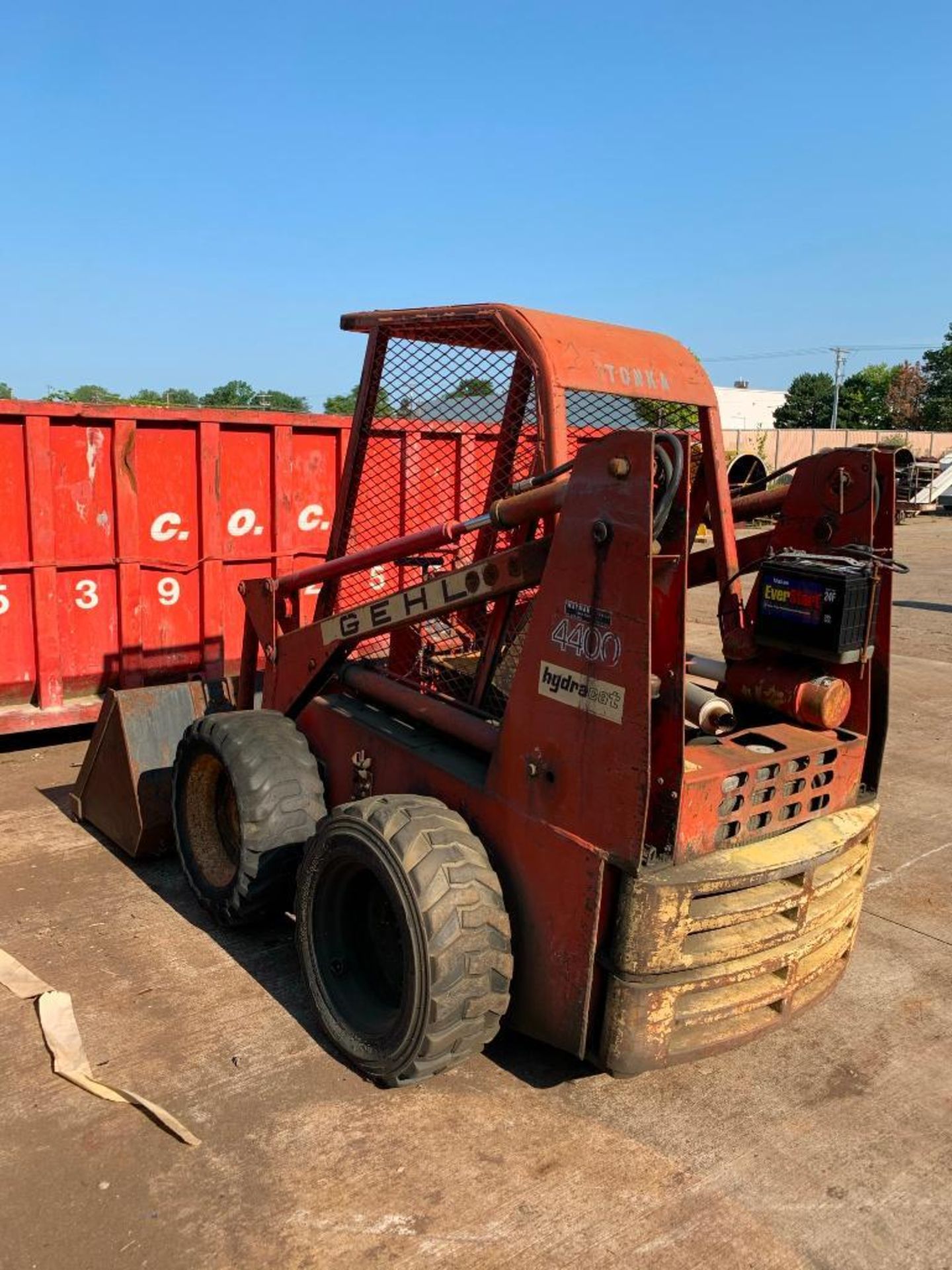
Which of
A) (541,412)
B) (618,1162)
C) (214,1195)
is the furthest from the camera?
(541,412)

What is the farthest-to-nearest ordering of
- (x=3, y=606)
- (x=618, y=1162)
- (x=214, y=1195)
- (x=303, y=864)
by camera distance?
(x=3, y=606) < (x=303, y=864) < (x=618, y=1162) < (x=214, y=1195)

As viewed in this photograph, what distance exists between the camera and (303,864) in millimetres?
3555

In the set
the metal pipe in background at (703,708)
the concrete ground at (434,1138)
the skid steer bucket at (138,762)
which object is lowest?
the concrete ground at (434,1138)

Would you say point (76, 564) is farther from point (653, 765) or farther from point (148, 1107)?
point (653, 765)

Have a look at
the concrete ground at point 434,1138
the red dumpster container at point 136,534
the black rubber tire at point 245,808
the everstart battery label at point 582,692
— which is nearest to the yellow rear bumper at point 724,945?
the concrete ground at point 434,1138

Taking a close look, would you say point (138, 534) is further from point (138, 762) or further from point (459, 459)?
point (459, 459)

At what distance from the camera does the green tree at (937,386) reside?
2562 inches

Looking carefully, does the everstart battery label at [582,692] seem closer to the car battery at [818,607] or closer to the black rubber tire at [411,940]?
the black rubber tire at [411,940]

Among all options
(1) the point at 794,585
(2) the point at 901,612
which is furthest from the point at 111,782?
(2) the point at 901,612

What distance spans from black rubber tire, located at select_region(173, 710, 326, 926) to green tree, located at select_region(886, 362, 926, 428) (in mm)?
70454

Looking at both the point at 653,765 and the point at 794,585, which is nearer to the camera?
the point at 653,765

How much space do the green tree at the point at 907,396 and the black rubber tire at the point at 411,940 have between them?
7108 centimetres

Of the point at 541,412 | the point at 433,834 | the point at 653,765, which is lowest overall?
the point at 433,834

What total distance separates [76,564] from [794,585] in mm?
4691
